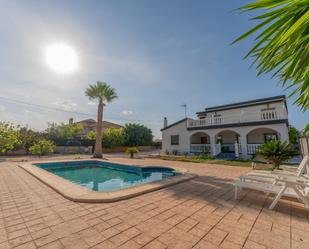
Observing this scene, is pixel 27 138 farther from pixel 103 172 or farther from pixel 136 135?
pixel 103 172

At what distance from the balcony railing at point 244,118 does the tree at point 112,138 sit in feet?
49.6

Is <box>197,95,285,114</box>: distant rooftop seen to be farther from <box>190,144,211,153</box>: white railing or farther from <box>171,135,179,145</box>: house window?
<box>190,144,211,153</box>: white railing

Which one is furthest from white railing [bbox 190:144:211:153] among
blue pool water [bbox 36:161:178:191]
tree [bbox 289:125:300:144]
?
tree [bbox 289:125:300:144]

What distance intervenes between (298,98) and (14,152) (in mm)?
30009

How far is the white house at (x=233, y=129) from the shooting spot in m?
14.9

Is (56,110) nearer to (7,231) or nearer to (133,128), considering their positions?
(133,128)

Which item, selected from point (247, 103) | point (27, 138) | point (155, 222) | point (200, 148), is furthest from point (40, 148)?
point (247, 103)

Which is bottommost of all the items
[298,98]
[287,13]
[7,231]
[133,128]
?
[7,231]

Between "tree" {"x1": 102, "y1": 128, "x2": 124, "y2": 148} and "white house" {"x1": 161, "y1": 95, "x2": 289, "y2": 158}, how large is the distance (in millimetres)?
10653

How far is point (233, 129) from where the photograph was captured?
16.8 meters

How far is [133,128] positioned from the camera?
32656mm

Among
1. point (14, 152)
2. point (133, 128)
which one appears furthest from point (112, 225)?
A: point (133, 128)

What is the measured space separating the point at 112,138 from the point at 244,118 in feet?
72.3

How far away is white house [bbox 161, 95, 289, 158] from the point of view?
1493 centimetres
